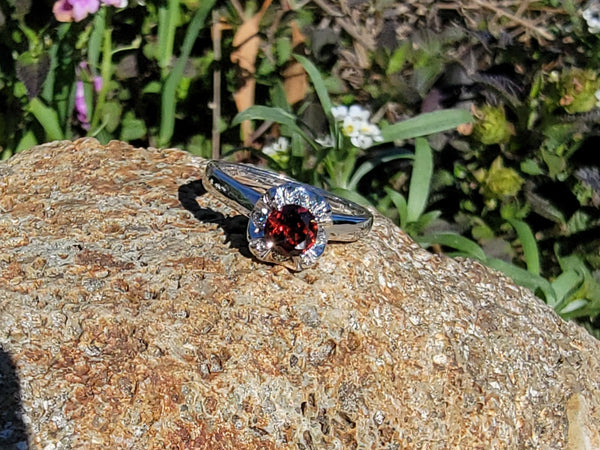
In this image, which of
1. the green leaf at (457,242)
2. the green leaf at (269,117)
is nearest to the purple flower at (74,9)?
the green leaf at (269,117)

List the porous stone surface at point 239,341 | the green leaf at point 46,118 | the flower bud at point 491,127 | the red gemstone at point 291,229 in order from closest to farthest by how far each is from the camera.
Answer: the porous stone surface at point 239,341
the red gemstone at point 291,229
the green leaf at point 46,118
the flower bud at point 491,127

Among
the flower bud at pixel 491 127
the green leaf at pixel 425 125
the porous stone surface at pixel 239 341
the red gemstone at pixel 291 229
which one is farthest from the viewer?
the flower bud at pixel 491 127

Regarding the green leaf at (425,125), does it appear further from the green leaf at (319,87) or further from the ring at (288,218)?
the ring at (288,218)

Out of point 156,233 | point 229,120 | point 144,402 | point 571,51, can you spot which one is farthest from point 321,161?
point 144,402

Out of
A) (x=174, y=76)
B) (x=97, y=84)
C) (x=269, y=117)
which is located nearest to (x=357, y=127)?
(x=269, y=117)

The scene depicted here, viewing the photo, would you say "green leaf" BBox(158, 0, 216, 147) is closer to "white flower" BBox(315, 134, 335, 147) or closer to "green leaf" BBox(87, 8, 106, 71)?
"green leaf" BBox(87, 8, 106, 71)

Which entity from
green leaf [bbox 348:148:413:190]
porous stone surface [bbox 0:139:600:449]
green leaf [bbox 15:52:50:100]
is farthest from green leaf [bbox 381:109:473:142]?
green leaf [bbox 15:52:50:100]

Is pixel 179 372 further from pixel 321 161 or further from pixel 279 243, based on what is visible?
pixel 321 161
